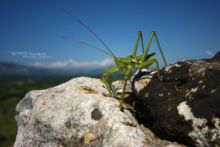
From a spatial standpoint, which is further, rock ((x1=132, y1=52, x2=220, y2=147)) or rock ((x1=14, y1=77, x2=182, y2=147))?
rock ((x1=14, y1=77, x2=182, y2=147))

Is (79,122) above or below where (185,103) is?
above

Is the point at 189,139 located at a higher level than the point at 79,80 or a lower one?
lower

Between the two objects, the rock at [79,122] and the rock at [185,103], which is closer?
the rock at [185,103]

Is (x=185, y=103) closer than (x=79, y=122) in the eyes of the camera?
Yes

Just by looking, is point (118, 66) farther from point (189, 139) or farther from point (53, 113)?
point (189, 139)

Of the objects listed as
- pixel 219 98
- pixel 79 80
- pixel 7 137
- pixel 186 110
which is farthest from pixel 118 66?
pixel 7 137
